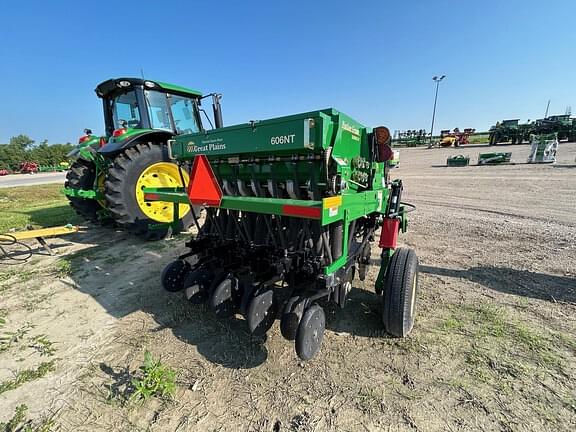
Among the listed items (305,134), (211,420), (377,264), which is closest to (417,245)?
(377,264)

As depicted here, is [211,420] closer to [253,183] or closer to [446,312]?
[253,183]

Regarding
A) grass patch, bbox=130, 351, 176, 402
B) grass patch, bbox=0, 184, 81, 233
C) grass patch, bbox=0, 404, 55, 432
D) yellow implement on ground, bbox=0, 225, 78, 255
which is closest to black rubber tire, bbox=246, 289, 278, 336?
grass patch, bbox=130, 351, 176, 402

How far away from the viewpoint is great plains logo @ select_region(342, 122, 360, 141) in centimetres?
229

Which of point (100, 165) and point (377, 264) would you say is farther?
point (100, 165)

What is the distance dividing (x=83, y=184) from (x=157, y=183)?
1.89m

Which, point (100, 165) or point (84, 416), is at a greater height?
point (100, 165)

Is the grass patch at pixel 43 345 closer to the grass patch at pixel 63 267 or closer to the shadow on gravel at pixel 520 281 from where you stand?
the grass patch at pixel 63 267

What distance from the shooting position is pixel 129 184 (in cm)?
436

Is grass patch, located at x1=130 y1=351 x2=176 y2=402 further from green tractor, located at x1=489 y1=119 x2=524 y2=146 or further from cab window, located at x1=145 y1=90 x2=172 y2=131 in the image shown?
green tractor, located at x1=489 y1=119 x2=524 y2=146

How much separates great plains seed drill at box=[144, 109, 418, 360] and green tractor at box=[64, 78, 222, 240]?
1293mm

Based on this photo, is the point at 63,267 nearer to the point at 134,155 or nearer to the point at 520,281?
the point at 134,155

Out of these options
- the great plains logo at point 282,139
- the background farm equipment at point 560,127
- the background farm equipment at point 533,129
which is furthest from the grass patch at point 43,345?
the background farm equipment at point 560,127

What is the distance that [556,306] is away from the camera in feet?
8.93

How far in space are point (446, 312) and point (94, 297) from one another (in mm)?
3682
